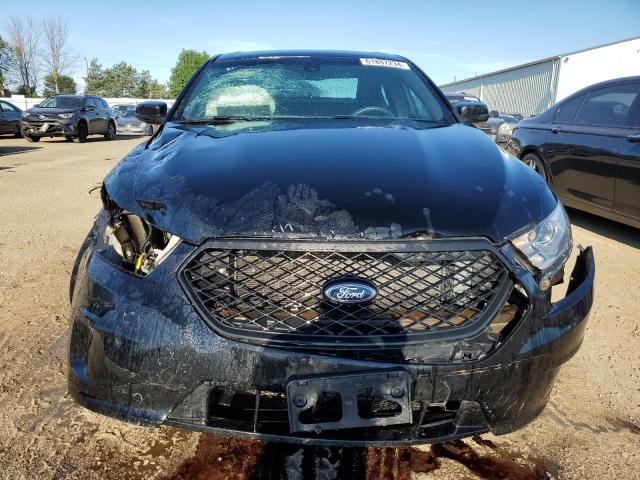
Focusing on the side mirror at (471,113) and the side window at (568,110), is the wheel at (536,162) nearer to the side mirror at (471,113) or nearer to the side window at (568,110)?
the side window at (568,110)

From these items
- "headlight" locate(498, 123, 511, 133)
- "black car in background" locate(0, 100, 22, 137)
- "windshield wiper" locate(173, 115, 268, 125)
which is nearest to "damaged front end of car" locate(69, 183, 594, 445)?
"windshield wiper" locate(173, 115, 268, 125)

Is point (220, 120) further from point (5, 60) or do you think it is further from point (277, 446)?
point (5, 60)

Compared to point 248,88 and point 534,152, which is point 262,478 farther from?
point 534,152

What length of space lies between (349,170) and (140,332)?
0.87 m

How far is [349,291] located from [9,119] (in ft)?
67.8

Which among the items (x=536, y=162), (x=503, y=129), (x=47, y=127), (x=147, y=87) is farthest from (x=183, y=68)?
(x=536, y=162)

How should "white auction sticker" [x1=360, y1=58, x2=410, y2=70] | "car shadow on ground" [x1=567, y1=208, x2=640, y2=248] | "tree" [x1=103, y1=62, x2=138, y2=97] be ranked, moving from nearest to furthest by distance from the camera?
"white auction sticker" [x1=360, y1=58, x2=410, y2=70]
"car shadow on ground" [x1=567, y1=208, x2=640, y2=248]
"tree" [x1=103, y1=62, x2=138, y2=97]

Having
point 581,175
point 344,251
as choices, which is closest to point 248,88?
point 344,251

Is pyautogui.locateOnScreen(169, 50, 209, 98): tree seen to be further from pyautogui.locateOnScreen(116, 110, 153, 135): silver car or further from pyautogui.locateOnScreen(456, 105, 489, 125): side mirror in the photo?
pyautogui.locateOnScreen(456, 105, 489, 125): side mirror

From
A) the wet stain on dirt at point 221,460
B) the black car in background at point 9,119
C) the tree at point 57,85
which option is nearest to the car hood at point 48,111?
the black car in background at point 9,119

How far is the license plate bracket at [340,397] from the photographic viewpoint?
148 centimetres

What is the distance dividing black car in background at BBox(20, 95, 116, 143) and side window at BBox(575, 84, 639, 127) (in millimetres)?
16651

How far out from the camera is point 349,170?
187 cm

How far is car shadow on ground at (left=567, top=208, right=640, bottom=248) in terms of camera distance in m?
5.21
